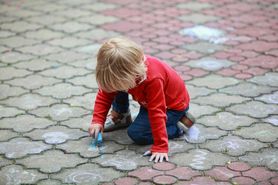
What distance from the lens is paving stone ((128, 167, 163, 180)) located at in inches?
128

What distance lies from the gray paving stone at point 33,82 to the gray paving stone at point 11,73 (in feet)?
0.28

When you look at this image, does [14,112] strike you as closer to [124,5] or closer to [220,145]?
[220,145]

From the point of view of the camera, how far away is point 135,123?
3.66 m

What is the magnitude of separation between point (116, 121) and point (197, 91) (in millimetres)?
907

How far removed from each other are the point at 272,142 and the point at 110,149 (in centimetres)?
104

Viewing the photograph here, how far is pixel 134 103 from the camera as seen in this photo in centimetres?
433

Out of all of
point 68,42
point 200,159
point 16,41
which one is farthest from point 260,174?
point 16,41

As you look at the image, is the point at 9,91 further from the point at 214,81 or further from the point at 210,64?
the point at 210,64

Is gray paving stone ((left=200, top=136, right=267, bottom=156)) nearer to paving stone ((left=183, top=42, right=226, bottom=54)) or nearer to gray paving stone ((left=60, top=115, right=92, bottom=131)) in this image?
gray paving stone ((left=60, top=115, right=92, bottom=131))

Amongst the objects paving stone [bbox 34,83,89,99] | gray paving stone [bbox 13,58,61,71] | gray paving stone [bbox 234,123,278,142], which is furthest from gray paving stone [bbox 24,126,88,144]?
gray paving stone [bbox 13,58,61,71]

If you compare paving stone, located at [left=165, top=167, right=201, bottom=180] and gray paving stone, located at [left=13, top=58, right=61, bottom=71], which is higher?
gray paving stone, located at [left=13, top=58, right=61, bottom=71]

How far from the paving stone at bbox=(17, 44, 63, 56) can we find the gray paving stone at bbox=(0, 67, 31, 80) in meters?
0.45

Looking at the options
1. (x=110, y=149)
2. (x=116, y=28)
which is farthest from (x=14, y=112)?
(x=116, y=28)

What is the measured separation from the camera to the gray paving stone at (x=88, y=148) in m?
3.57
